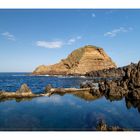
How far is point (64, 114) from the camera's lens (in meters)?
15.1

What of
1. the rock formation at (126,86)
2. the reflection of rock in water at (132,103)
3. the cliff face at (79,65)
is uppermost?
the cliff face at (79,65)

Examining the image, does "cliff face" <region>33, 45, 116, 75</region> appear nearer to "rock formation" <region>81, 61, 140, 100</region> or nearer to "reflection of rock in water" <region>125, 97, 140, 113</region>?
"rock formation" <region>81, 61, 140, 100</region>

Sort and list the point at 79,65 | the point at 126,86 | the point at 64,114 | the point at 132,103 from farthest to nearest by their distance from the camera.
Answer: the point at 79,65 < the point at 126,86 < the point at 132,103 < the point at 64,114

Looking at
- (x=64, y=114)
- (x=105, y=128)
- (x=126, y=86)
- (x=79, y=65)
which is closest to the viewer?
A: (x=105, y=128)

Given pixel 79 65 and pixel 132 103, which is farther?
pixel 79 65

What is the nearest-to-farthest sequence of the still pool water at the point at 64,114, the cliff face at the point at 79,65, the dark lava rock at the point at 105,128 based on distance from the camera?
the dark lava rock at the point at 105,128 < the still pool water at the point at 64,114 < the cliff face at the point at 79,65

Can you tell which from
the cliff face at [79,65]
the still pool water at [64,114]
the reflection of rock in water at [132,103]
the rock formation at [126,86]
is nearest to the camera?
the still pool water at [64,114]

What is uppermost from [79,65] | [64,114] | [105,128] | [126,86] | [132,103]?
[79,65]

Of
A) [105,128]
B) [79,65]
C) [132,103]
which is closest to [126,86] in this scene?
[132,103]

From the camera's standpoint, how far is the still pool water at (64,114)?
13.2 meters

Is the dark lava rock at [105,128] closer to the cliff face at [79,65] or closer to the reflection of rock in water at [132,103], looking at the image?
the reflection of rock in water at [132,103]

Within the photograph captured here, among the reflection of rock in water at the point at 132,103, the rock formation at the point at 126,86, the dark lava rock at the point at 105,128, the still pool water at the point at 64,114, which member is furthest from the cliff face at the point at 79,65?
the dark lava rock at the point at 105,128

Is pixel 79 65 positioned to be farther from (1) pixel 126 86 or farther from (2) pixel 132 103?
(2) pixel 132 103
